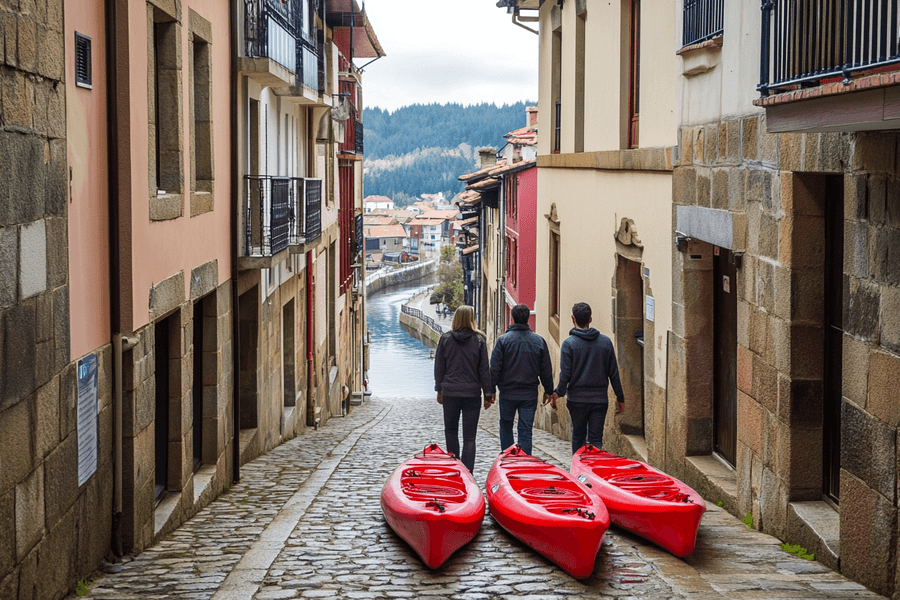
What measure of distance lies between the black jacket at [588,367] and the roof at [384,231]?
149429 millimetres

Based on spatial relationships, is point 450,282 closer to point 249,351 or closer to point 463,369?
point 249,351

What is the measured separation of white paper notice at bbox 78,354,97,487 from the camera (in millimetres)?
5637

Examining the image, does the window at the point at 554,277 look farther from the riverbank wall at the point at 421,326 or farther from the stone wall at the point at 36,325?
Answer: the riverbank wall at the point at 421,326

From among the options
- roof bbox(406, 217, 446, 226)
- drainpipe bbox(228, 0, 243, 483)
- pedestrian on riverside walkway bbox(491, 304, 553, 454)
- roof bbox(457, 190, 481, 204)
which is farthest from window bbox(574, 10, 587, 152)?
roof bbox(406, 217, 446, 226)

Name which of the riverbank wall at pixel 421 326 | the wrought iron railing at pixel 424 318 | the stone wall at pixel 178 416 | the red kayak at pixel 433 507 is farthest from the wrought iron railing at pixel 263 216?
the wrought iron railing at pixel 424 318

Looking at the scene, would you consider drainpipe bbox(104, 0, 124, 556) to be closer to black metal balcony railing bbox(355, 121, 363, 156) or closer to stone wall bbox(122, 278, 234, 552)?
stone wall bbox(122, 278, 234, 552)

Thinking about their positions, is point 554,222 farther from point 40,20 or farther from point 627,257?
point 40,20

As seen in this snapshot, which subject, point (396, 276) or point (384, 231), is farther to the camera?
point (384, 231)

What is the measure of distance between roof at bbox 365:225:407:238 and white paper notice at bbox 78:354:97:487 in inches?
5989

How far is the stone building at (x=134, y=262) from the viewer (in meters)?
4.73

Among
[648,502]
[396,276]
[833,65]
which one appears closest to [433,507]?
[648,502]

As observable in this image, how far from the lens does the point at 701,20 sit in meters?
8.33

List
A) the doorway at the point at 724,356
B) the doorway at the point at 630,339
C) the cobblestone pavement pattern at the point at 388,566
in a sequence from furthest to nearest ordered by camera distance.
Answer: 1. the doorway at the point at 630,339
2. the doorway at the point at 724,356
3. the cobblestone pavement pattern at the point at 388,566

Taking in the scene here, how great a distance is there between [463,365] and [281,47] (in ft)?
18.3
